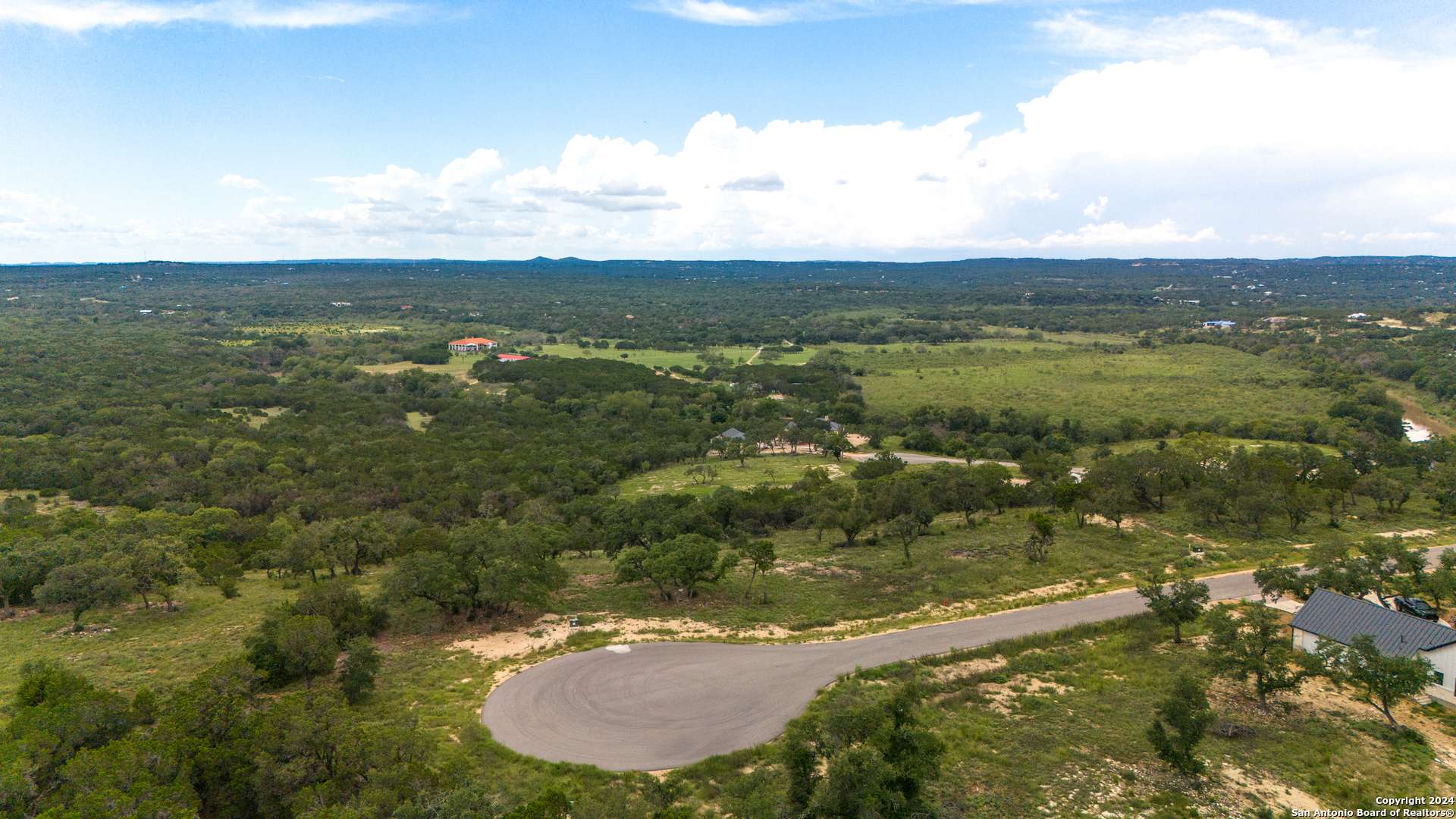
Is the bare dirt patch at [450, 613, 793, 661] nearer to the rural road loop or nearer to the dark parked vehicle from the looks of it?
the rural road loop

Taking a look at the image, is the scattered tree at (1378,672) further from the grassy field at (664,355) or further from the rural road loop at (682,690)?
the grassy field at (664,355)

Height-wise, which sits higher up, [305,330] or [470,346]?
[305,330]

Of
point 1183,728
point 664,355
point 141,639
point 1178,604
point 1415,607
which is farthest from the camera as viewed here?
point 664,355

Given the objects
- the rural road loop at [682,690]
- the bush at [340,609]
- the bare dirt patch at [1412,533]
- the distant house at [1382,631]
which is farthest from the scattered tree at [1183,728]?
the bare dirt patch at [1412,533]

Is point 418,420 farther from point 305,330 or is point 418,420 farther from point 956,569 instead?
point 305,330

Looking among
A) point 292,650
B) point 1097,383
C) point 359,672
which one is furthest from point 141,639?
point 1097,383

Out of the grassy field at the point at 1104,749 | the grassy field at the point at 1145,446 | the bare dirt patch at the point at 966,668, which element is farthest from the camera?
the grassy field at the point at 1145,446
